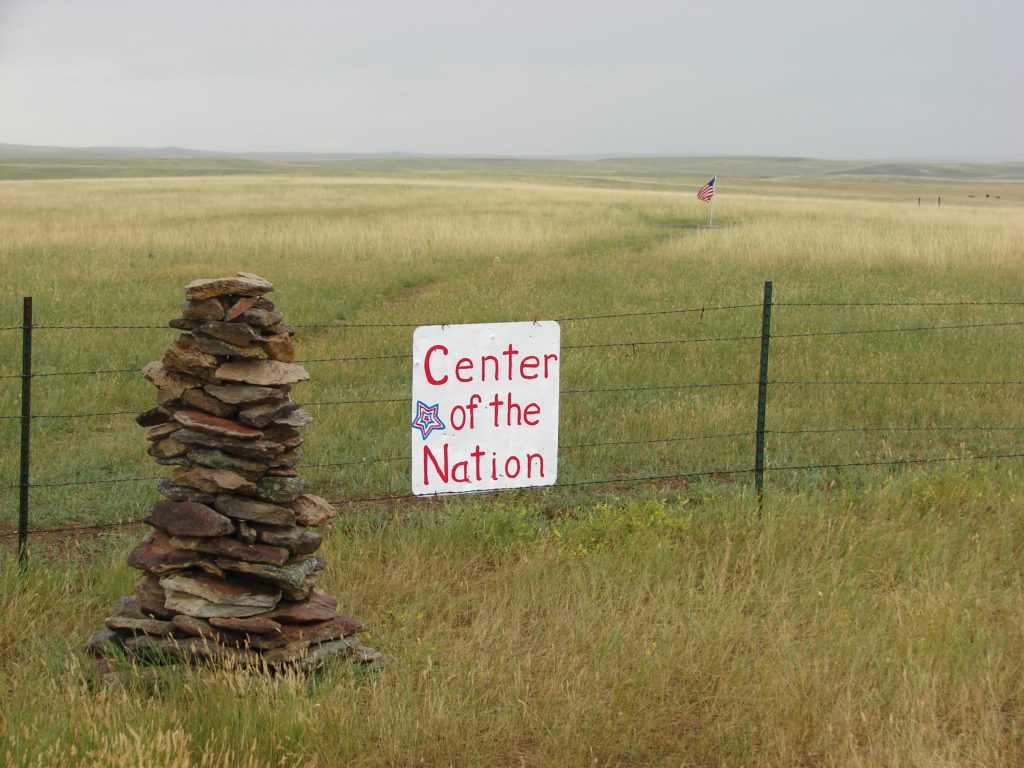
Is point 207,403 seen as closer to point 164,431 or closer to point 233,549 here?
point 164,431

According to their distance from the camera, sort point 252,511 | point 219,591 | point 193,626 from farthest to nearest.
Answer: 1. point 252,511
2. point 219,591
3. point 193,626

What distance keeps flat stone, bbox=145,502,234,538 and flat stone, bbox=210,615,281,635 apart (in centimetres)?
39

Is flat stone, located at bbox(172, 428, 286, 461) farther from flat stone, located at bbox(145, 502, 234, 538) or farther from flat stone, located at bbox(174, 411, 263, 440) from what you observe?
flat stone, located at bbox(145, 502, 234, 538)

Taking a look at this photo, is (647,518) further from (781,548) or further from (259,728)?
(259,728)

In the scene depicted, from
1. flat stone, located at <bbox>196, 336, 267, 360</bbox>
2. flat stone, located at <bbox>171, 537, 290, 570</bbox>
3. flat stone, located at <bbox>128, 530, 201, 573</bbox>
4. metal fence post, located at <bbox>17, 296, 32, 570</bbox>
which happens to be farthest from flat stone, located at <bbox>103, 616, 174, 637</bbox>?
metal fence post, located at <bbox>17, 296, 32, 570</bbox>

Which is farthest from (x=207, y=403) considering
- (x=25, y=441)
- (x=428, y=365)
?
(x=25, y=441)

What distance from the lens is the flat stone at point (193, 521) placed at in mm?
4977

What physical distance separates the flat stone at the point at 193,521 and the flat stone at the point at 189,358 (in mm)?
636

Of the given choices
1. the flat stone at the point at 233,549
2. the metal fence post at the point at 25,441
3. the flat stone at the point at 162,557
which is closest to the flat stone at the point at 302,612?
the flat stone at the point at 233,549

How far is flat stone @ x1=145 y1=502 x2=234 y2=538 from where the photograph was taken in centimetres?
498

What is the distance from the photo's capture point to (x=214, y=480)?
5070 mm

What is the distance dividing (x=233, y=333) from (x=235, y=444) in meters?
0.52

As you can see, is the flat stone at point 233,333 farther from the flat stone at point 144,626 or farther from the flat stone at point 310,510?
the flat stone at point 144,626

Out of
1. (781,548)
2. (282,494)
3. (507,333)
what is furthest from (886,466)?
(282,494)
